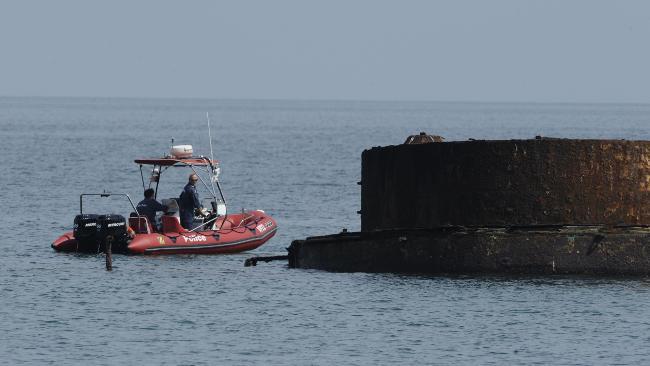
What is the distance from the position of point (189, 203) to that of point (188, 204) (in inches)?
1.2

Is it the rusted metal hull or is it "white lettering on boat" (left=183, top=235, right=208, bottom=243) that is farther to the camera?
"white lettering on boat" (left=183, top=235, right=208, bottom=243)

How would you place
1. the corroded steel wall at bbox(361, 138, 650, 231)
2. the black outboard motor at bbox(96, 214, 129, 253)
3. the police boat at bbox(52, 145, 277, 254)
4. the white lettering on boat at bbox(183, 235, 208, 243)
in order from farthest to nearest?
the white lettering on boat at bbox(183, 235, 208, 243), the police boat at bbox(52, 145, 277, 254), the black outboard motor at bbox(96, 214, 129, 253), the corroded steel wall at bbox(361, 138, 650, 231)

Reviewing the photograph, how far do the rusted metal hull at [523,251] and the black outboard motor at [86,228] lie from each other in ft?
29.8

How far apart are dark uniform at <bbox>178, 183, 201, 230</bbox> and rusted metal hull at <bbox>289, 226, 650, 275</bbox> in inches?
327

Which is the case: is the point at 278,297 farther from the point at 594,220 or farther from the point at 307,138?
the point at 307,138

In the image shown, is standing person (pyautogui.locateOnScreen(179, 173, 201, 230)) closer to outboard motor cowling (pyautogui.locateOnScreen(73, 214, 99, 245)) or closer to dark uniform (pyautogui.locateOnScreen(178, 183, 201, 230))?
dark uniform (pyautogui.locateOnScreen(178, 183, 201, 230))

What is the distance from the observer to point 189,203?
34219 mm

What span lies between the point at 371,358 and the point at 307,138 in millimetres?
116520

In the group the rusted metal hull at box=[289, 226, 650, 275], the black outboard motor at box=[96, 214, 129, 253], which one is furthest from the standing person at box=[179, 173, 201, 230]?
the rusted metal hull at box=[289, 226, 650, 275]

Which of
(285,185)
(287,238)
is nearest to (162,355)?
(287,238)

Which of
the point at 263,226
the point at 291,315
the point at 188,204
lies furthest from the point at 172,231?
the point at 291,315

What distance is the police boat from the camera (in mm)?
33531

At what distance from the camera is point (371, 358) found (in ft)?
70.3

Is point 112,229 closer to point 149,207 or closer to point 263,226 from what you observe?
point 149,207
